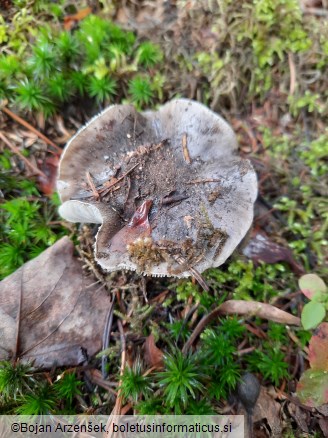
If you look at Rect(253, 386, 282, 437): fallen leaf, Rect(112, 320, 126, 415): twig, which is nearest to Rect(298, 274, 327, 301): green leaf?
Rect(253, 386, 282, 437): fallen leaf

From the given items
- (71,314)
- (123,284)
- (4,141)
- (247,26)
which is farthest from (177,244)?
(247,26)

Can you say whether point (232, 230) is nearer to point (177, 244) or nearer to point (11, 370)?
point (177, 244)

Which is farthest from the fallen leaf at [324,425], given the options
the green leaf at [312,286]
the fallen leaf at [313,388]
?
the green leaf at [312,286]

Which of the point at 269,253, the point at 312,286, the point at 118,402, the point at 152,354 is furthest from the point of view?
the point at 269,253

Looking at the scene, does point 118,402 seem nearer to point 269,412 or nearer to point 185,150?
point 269,412

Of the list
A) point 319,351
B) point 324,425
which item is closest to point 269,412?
point 324,425

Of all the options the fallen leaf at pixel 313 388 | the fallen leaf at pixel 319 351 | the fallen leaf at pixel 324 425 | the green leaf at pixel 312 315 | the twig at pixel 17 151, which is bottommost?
the fallen leaf at pixel 324 425

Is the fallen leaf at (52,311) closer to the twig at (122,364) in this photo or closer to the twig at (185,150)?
the twig at (122,364)
